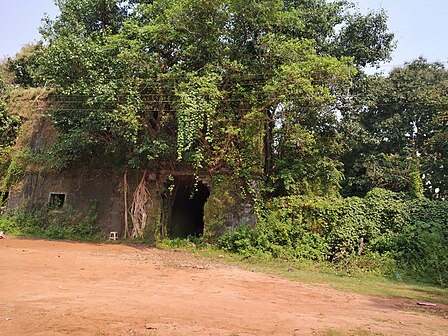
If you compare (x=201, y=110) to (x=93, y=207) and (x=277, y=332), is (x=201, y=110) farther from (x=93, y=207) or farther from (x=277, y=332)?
(x=277, y=332)

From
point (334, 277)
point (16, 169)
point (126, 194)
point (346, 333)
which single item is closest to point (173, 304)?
point (346, 333)

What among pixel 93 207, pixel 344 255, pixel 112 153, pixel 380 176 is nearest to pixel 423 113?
pixel 380 176

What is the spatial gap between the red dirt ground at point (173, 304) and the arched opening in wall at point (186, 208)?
7899 mm

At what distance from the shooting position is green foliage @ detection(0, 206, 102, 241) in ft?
55.2

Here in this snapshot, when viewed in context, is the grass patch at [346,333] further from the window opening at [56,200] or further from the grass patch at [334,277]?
the window opening at [56,200]

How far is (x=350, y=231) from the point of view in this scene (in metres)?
13.4

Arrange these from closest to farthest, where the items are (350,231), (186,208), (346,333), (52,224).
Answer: (346,333)
(350,231)
(52,224)
(186,208)

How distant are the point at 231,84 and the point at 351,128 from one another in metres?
6.11

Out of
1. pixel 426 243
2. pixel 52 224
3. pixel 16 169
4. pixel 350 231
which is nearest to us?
pixel 426 243

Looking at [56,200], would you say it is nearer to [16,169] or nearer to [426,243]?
[16,169]

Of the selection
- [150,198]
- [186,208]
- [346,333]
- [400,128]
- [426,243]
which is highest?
[400,128]

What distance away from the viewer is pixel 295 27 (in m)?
15.4

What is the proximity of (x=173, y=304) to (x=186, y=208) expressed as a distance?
15.0 m

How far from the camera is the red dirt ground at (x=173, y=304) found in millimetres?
4449
